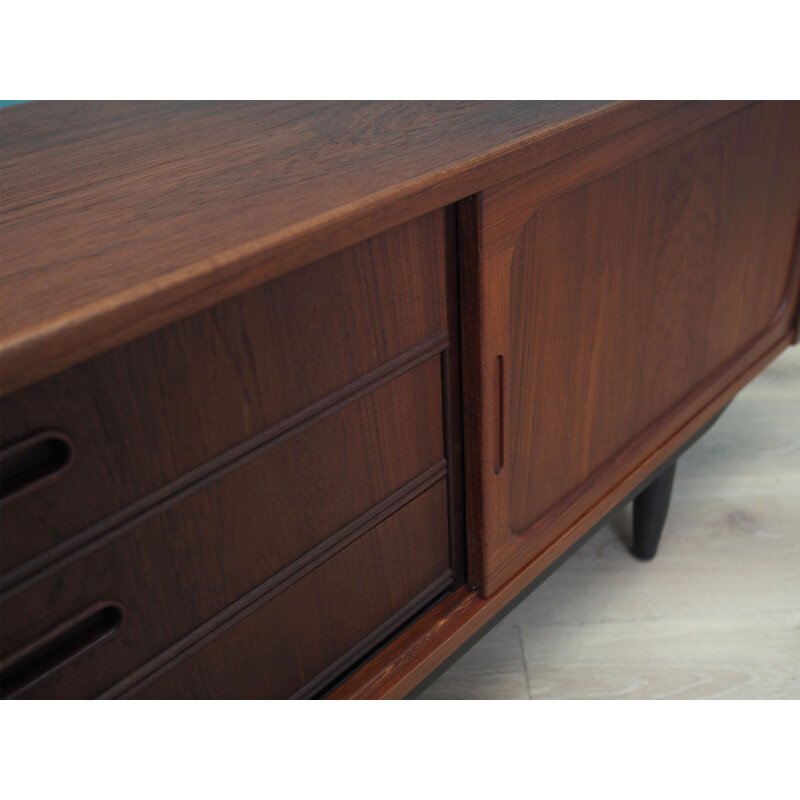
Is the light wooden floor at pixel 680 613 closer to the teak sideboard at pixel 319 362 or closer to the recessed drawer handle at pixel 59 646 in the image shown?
the teak sideboard at pixel 319 362

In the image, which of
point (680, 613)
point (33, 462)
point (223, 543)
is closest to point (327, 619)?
point (223, 543)

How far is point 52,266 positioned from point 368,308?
181 mm

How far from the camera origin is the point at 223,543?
1.55 feet

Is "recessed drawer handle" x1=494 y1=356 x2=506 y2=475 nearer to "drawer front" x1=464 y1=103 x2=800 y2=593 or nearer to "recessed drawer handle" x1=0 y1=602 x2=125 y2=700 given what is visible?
"drawer front" x1=464 y1=103 x2=800 y2=593

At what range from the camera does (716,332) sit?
872 mm

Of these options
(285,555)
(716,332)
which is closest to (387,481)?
(285,555)

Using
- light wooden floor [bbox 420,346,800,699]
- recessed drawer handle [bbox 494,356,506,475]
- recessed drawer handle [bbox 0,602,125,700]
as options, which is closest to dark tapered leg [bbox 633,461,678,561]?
light wooden floor [bbox 420,346,800,699]

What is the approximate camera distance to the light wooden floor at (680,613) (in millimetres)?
849

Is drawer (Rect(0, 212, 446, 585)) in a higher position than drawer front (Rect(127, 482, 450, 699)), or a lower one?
higher

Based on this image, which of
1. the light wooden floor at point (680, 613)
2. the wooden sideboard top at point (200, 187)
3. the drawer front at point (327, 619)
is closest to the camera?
the wooden sideboard top at point (200, 187)

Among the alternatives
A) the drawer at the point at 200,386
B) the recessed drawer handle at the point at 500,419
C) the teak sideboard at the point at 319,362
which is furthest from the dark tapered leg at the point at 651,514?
the drawer at the point at 200,386

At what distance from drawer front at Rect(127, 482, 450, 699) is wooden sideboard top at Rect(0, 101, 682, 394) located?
23cm

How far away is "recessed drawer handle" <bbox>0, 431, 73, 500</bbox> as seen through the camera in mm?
367

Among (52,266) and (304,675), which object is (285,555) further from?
(52,266)
